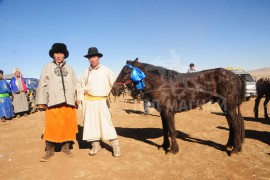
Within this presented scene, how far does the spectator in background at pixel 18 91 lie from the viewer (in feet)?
35.0

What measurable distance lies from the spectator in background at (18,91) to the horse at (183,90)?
8.31 metres

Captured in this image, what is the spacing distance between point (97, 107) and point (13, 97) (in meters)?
8.36

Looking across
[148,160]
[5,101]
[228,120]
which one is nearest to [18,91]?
[5,101]

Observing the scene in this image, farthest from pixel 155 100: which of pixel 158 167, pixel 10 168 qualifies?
pixel 10 168

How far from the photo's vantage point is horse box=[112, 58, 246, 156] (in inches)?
182

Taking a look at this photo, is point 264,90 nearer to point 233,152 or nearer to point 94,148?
point 233,152

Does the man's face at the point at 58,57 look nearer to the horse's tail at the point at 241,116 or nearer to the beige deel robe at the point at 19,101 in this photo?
the horse's tail at the point at 241,116

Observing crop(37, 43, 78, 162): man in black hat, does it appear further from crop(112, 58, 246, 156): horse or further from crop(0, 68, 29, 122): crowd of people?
crop(0, 68, 29, 122): crowd of people

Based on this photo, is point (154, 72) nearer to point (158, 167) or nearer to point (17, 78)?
point (158, 167)

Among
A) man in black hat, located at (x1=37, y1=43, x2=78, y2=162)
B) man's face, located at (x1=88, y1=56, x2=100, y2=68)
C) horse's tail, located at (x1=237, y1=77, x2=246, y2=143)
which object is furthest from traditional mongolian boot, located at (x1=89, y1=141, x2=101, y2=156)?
horse's tail, located at (x1=237, y1=77, x2=246, y2=143)

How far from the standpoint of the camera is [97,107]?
189 inches

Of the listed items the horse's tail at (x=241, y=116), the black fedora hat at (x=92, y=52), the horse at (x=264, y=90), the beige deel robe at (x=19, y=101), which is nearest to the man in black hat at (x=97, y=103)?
the black fedora hat at (x=92, y=52)

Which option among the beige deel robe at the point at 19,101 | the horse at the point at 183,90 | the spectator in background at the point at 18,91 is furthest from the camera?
the beige deel robe at the point at 19,101

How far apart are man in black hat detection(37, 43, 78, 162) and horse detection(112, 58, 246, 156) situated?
117cm
